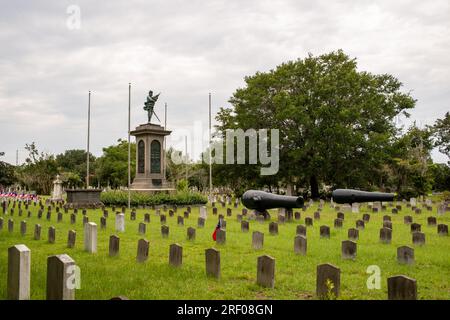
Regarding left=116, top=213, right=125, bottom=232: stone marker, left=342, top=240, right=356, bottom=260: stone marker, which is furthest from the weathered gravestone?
left=116, top=213, right=125, bottom=232: stone marker

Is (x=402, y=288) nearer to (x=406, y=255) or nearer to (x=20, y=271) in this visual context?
(x=406, y=255)

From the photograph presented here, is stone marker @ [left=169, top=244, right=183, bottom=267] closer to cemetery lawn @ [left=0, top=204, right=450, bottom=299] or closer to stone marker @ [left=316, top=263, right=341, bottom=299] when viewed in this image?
cemetery lawn @ [left=0, top=204, right=450, bottom=299]

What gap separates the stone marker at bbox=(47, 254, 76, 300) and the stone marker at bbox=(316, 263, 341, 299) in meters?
3.63

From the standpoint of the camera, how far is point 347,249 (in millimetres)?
9828

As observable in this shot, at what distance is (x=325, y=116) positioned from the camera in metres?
35.7

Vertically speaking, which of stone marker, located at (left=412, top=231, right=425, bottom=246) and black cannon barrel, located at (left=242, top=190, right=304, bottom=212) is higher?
black cannon barrel, located at (left=242, top=190, right=304, bottom=212)

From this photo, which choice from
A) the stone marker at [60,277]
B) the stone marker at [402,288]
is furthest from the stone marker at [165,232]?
the stone marker at [402,288]

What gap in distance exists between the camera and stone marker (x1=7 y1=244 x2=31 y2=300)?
5902mm

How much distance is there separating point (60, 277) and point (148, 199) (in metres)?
23.8

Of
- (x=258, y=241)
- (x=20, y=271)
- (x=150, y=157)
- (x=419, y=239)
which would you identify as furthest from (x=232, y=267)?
(x=150, y=157)

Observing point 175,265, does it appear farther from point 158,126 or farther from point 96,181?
point 96,181

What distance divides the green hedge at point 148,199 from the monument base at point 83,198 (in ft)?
3.26

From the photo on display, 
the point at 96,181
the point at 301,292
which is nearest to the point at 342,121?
the point at 301,292
